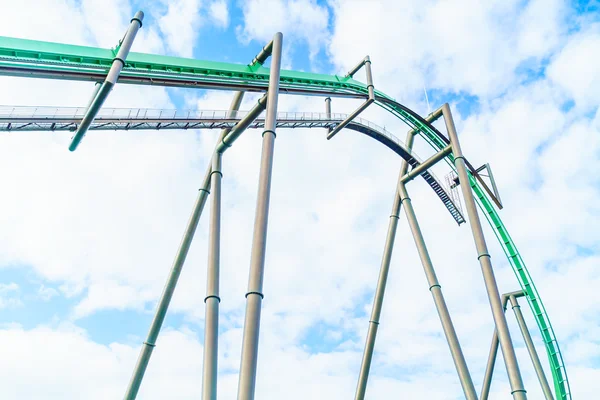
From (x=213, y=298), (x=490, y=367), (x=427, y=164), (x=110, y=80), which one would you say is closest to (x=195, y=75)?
(x=110, y=80)

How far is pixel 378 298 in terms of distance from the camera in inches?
452

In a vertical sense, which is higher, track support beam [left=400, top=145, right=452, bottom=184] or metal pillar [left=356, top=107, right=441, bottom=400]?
track support beam [left=400, top=145, right=452, bottom=184]

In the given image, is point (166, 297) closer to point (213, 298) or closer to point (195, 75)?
point (213, 298)

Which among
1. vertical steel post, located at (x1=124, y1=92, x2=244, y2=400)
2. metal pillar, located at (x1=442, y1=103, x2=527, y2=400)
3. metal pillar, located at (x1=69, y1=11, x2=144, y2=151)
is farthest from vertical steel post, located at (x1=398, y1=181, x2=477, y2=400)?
metal pillar, located at (x1=69, y1=11, x2=144, y2=151)

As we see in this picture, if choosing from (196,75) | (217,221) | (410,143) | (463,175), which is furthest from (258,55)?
(410,143)

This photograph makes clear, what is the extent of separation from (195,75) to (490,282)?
6.35 metres

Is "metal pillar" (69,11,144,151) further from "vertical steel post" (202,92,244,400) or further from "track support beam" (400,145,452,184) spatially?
"track support beam" (400,145,452,184)

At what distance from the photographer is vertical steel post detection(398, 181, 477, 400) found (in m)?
8.86

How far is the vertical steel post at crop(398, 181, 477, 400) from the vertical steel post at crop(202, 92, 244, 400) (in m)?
4.64

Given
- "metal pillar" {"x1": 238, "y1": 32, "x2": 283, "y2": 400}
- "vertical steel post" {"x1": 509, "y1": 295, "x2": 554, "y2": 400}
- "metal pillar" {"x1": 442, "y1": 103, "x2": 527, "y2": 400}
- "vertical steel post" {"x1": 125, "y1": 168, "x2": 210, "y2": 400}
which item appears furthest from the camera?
"vertical steel post" {"x1": 509, "y1": 295, "x2": 554, "y2": 400}

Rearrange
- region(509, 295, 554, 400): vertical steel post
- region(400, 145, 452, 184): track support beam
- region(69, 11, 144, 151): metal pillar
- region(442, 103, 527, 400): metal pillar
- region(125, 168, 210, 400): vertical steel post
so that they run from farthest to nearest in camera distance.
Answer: region(509, 295, 554, 400): vertical steel post → region(400, 145, 452, 184): track support beam → region(125, 168, 210, 400): vertical steel post → region(442, 103, 527, 400): metal pillar → region(69, 11, 144, 151): metal pillar

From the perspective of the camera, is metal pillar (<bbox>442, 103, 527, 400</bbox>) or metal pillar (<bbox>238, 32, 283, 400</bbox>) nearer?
metal pillar (<bbox>238, 32, 283, 400</bbox>)

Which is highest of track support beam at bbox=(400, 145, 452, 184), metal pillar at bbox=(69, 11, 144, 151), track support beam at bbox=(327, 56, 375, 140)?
track support beam at bbox=(327, 56, 375, 140)

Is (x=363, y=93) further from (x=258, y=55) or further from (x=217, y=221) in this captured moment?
(x=217, y=221)
